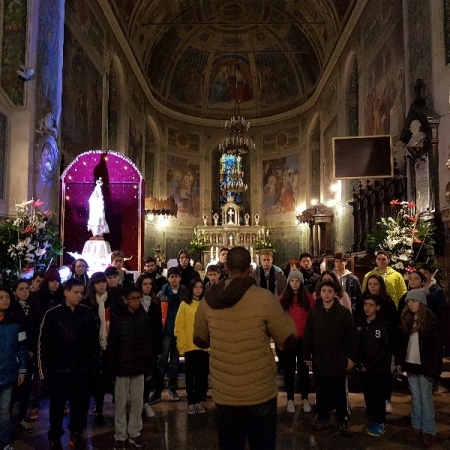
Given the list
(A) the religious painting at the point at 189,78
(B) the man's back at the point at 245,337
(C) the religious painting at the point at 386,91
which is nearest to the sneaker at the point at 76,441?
(B) the man's back at the point at 245,337

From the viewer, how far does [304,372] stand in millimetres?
5500

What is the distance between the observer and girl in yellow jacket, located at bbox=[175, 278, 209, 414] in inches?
212

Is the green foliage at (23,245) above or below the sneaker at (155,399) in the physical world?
above

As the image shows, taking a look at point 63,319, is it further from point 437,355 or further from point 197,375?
point 437,355

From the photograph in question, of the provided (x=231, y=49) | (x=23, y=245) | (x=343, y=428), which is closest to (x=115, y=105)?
(x=231, y=49)

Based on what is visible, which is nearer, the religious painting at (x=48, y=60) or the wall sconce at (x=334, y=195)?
the religious painting at (x=48, y=60)

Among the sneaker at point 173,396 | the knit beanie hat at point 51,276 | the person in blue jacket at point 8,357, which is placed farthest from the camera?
the sneaker at point 173,396

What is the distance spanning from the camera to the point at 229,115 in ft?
88.9

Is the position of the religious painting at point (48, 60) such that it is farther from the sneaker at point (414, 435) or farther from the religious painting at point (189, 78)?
the religious painting at point (189, 78)

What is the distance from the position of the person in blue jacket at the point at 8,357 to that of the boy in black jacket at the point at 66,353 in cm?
17

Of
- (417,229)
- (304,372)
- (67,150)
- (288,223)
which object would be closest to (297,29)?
(288,223)

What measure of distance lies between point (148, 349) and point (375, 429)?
2452mm

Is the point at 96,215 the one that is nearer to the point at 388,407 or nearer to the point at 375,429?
the point at 388,407

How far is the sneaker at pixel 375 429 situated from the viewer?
4672mm
